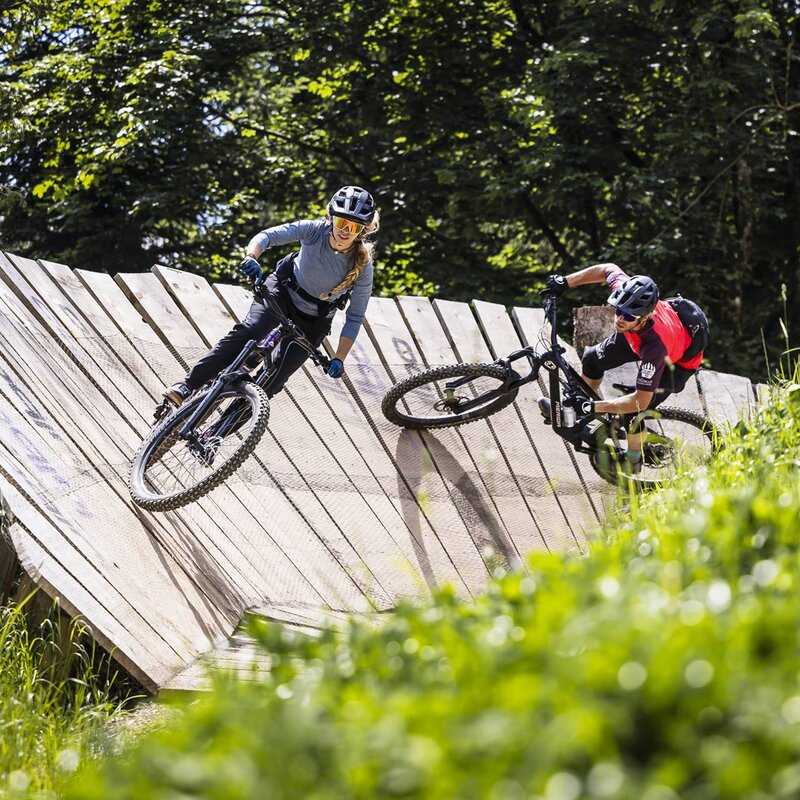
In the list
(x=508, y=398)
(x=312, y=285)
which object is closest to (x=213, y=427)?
(x=312, y=285)

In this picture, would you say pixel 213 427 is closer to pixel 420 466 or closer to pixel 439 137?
pixel 420 466

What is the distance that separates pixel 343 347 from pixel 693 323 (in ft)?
7.09

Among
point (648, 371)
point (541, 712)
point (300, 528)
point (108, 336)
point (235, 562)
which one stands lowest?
point (648, 371)

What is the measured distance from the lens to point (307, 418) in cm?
621

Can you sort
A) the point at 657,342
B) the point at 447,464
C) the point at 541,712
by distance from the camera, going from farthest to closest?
the point at 447,464 < the point at 657,342 < the point at 541,712

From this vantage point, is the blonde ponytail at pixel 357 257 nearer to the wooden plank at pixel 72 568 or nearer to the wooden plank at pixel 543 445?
the wooden plank at pixel 543 445

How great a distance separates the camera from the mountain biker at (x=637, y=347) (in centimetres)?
590

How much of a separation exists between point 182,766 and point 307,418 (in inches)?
191

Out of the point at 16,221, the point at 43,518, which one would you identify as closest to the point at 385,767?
the point at 43,518

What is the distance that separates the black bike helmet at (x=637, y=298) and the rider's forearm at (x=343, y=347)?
1.52 meters

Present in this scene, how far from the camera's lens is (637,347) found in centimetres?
611

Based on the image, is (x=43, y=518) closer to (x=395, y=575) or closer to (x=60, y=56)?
(x=395, y=575)

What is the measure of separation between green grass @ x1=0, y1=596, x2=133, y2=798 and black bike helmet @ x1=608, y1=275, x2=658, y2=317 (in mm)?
3600

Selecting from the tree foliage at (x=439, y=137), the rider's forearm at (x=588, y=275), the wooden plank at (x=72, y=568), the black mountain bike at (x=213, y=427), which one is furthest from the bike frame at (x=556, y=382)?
the tree foliage at (x=439, y=137)
